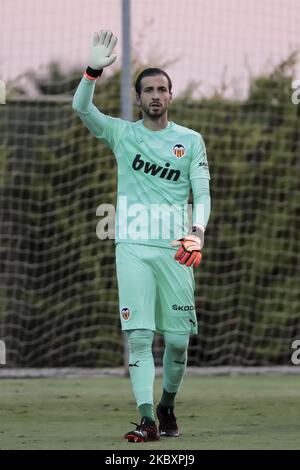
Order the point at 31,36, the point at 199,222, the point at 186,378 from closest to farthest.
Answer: the point at 199,222
the point at 186,378
the point at 31,36

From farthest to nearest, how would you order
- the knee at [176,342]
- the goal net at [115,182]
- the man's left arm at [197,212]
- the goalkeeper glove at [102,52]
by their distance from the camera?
1. the goal net at [115,182]
2. the knee at [176,342]
3. the goalkeeper glove at [102,52]
4. the man's left arm at [197,212]

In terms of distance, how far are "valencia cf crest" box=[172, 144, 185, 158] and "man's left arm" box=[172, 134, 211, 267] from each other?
67mm

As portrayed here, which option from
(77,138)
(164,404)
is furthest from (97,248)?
(164,404)

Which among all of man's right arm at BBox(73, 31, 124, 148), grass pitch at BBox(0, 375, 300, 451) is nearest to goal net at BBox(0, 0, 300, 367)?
grass pitch at BBox(0, 375, 300, 451)

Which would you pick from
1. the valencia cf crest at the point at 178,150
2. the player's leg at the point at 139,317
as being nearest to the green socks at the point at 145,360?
the player's leg at the point at 139,317

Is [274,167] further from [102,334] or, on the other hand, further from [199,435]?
[199,435]

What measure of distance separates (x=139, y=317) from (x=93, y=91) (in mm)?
1217

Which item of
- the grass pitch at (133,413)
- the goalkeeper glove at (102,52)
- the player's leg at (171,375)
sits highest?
the goalkeeper glove at (102,52)

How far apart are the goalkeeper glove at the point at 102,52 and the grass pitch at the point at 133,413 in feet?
6.34

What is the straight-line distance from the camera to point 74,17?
12352 mm

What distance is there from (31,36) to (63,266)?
2201mm

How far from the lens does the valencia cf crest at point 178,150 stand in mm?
6902

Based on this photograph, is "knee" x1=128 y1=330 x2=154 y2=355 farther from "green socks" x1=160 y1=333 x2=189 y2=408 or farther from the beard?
the beard

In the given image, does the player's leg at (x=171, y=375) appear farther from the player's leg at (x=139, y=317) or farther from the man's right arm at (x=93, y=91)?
the man's right arm at (x=93, y=91)
